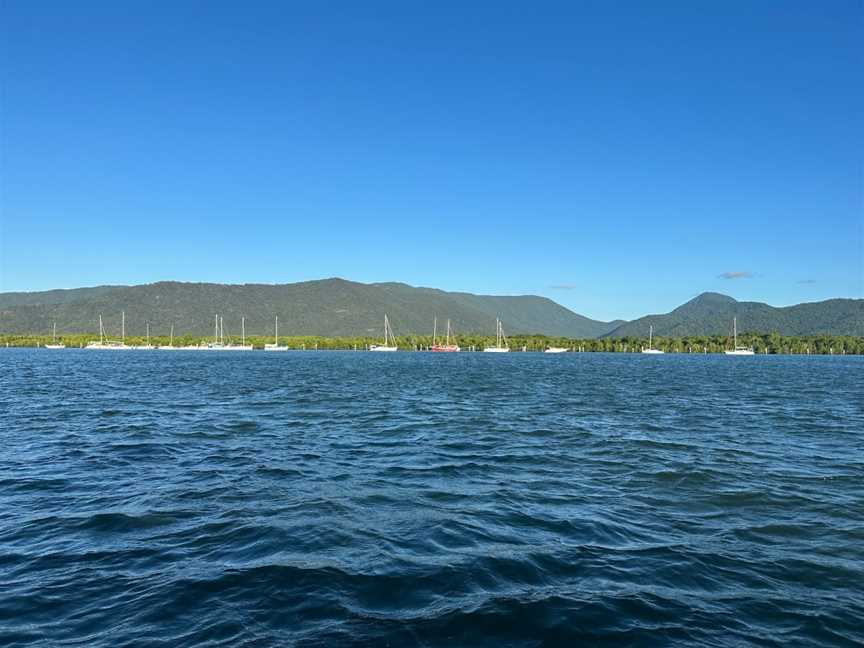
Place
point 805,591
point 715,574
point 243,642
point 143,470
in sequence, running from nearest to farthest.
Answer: point 243,642 < point 805,591 < point 715,574 < point 143,470

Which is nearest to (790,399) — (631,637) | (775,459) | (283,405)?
(775,459)

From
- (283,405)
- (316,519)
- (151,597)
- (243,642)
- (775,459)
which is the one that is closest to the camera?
(243,642)

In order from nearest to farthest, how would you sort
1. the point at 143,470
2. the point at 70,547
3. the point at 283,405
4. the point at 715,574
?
the point at 715,574 → the point at 70,547 → the point at 143,470 → the point at 283,405

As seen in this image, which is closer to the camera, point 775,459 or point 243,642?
point 243,642

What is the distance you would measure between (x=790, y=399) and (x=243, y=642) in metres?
54.0

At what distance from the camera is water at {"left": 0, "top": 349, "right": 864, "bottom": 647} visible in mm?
8633

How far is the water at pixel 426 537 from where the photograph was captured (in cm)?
863

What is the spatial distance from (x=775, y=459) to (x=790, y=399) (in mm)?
33002

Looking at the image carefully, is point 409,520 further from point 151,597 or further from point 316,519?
point 151,597

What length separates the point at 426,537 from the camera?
12.6m

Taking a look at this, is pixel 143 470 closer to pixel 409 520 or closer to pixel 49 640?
pixel 409 520

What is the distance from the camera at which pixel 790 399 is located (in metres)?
49.9

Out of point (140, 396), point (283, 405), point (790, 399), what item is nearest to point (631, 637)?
point (283, 405)

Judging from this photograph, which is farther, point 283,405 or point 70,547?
point 283,405
